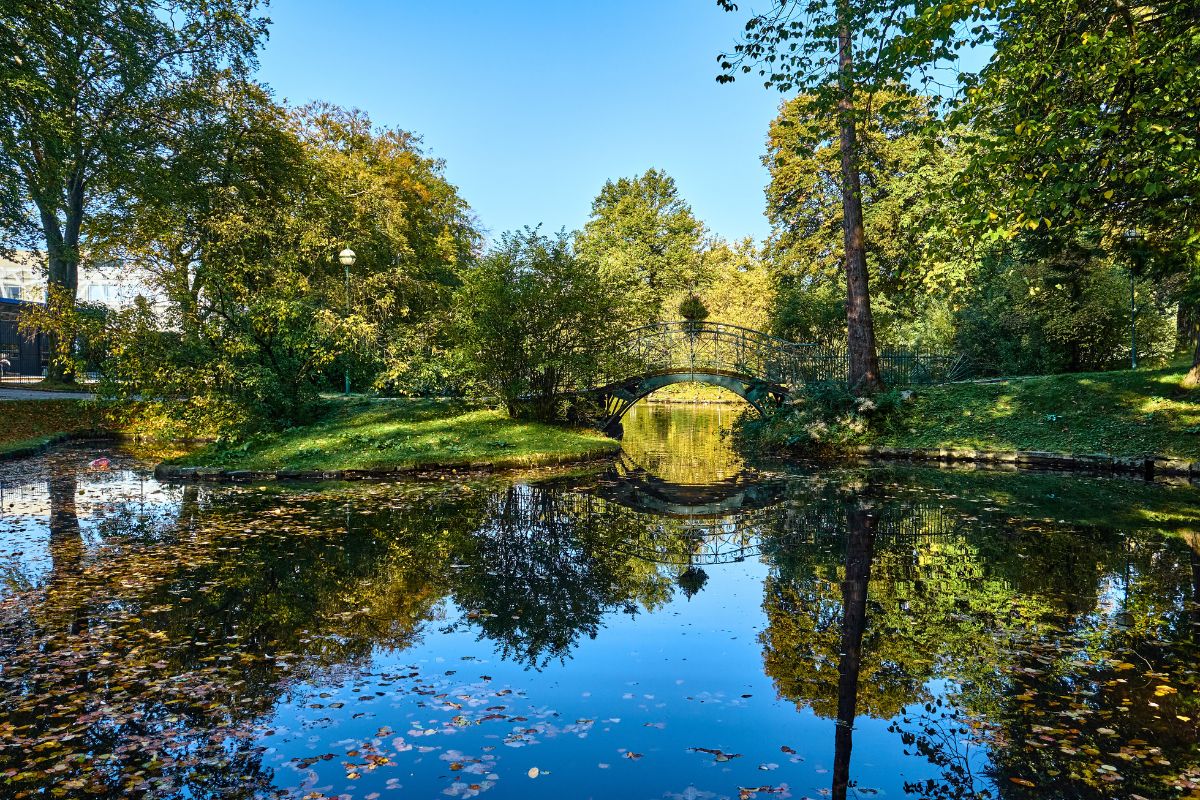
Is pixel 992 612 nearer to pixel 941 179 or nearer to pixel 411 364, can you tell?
pixel 411 364

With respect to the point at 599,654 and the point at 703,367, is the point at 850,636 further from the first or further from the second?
the point at 703,367

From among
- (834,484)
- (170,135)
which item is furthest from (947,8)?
(170,135)

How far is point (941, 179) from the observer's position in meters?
24.9

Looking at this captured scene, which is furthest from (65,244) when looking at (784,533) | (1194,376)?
(1194,376)

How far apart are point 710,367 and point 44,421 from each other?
1926 cm

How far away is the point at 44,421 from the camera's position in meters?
19.4

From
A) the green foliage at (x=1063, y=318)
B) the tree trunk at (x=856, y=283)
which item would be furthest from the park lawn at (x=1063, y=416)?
the green foliage at (x=1063, y=318)

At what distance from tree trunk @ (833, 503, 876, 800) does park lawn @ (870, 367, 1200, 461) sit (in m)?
9.44

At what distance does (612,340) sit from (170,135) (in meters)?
17.1

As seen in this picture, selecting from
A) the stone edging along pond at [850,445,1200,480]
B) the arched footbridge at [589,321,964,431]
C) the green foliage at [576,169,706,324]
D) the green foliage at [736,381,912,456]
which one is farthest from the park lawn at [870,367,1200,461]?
the green foliage at [576,169,706,324]

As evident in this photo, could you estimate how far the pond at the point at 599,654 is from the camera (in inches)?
148

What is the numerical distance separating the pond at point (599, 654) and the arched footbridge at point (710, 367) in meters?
10.5

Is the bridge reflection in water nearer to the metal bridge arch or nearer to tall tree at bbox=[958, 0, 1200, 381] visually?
tall tree at bbox=[958, 0, 1200, 381]

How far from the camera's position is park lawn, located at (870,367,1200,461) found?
15.5 metres
